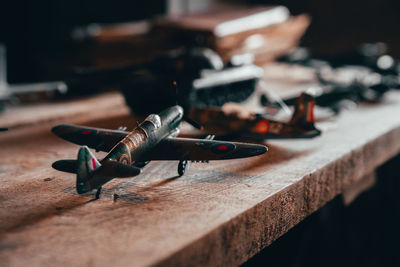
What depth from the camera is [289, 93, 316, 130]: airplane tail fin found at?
5.27 feet

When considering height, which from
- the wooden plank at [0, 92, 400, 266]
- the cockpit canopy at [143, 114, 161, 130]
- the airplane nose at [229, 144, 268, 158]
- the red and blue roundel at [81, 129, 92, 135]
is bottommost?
the wooden plank at [0, 92, 400, 266]

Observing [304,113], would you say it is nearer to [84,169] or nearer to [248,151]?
[248,151]

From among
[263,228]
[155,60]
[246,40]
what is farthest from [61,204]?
[246,40]

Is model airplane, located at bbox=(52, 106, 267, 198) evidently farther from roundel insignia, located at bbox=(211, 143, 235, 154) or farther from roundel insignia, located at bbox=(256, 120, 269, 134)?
roundel insignia, located at bbox=(256, 120, 269, 134)

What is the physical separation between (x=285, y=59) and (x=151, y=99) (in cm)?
230

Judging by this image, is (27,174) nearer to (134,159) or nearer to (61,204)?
(61,204)

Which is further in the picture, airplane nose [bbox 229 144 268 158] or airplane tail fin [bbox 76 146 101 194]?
airplane nose [bbox 229 144 268 158]

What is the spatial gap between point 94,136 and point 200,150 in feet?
1.16

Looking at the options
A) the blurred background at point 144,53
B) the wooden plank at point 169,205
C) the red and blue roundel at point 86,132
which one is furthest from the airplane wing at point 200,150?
the blurred background at point 144,53

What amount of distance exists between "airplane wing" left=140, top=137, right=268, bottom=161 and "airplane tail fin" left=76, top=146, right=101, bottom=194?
0.19 metres

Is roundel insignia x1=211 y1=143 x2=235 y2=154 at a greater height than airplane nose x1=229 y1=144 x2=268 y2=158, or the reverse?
roundel insignia x1=211 y1=143 x2=235 y2=154

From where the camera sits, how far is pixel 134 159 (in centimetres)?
116

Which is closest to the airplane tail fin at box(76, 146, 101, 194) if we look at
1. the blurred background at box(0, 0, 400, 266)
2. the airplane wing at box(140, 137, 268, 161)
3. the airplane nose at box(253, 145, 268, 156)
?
the airplane wing at box(140, 137, 268, 161)

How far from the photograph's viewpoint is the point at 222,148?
120 cm
